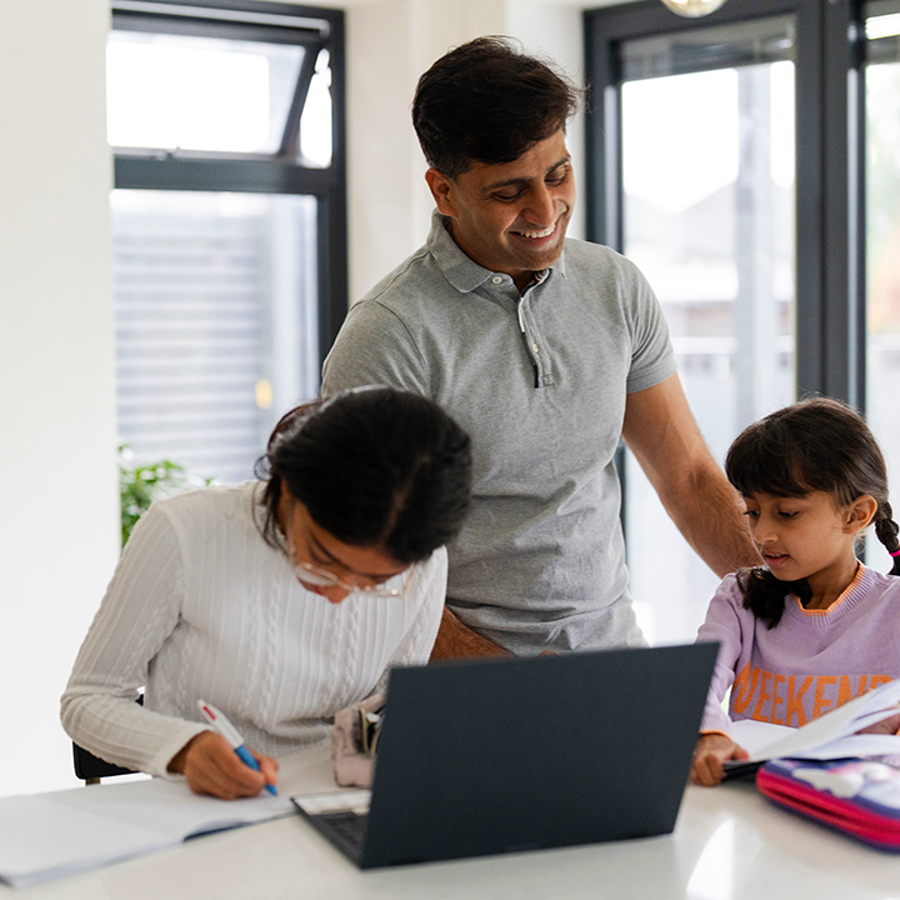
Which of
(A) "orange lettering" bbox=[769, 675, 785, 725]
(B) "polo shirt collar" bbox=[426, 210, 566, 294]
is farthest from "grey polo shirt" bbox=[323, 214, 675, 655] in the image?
(A) "orange lettering" bbox=[769, 675, 785, 725]

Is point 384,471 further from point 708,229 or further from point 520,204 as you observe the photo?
point 708,229

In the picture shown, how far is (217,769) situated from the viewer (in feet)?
4.37

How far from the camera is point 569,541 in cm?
181

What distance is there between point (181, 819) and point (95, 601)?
1960mm

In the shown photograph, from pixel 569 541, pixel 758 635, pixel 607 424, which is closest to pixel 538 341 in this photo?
pixel 607 424

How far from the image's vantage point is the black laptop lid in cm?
108

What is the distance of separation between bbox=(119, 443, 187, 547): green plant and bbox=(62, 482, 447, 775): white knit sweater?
195 cm

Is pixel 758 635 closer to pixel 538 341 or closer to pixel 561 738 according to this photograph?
pixel 538 341

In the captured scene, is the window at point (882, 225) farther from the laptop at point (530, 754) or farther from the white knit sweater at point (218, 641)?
the laptop at point (530, 754)

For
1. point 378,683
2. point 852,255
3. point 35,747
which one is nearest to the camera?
point 378,683

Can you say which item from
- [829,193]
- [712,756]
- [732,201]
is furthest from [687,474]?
[732,201]

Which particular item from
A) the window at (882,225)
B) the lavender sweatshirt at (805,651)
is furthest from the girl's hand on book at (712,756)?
the window at (882,225)

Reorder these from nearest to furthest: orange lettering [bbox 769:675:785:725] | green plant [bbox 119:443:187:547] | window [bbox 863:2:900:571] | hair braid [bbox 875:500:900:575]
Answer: orange lettering [bbox 769:675:785:725] → hair braid [bbox 875:500:900:575] → window [bbox 863:2:900:571] → green plant [bbox 119:443:187:547]

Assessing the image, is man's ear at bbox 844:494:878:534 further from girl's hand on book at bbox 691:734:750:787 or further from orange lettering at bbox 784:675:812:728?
girl's hand on book at bbox 691:734:750:787
